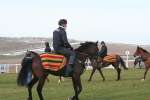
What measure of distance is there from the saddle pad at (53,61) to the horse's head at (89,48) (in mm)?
1475

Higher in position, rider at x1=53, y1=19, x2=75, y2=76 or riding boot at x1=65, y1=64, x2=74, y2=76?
rider at x1=53, y1=19, x2=75, y2=76

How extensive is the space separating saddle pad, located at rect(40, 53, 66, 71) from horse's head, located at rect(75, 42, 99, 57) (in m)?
1.47

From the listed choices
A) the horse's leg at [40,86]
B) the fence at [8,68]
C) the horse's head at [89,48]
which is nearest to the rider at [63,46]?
the horse's leg at [40,86]

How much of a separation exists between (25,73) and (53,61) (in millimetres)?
1220

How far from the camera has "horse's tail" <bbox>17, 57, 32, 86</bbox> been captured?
74.5ft

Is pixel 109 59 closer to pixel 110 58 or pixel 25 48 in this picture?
pixel 110 58

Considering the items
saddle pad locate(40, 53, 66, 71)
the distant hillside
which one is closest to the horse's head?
saddle pad locate(40, 53, 66, 71)

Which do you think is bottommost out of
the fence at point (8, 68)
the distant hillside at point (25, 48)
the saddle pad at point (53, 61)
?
the distant hillside at point (25, 48)

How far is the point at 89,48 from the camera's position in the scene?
24641mm

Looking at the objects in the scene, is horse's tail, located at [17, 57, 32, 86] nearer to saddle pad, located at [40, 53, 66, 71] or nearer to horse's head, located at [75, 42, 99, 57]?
saddle pad, located at [40, 53, 66, 71]

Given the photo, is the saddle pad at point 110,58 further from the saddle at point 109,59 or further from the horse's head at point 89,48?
the horse's head at point 89,48

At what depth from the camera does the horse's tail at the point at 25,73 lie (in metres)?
22.7

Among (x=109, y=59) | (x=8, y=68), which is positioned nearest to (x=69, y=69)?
(x=109, y=59)

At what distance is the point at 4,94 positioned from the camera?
26656mm
